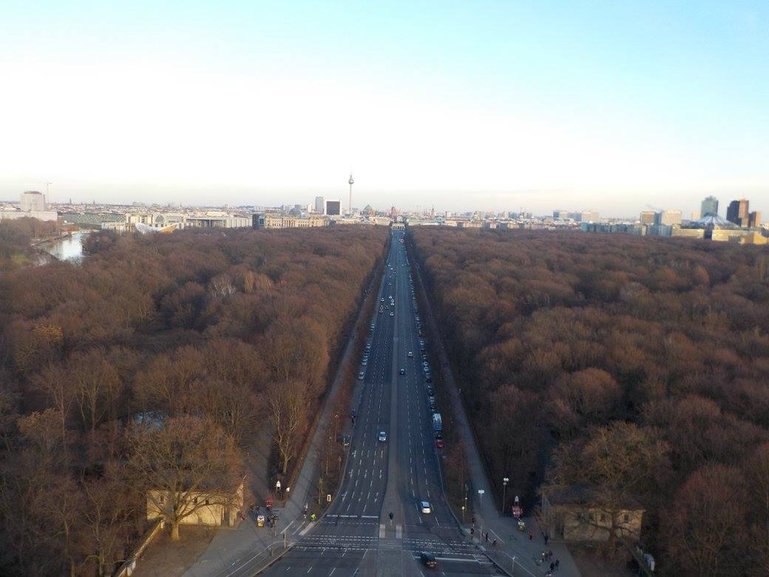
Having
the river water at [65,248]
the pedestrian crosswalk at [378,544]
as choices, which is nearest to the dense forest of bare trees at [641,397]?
the pedestrian crosswalk at [378,544]

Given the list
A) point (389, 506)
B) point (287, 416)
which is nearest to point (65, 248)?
point (287, 416)

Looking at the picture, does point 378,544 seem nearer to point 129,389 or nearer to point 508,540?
point 508,540

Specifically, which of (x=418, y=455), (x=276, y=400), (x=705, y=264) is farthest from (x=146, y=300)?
(x=705, y=264)

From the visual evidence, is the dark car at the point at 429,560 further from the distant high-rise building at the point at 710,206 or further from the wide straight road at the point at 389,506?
the distant high-rise building at the point at 710,206

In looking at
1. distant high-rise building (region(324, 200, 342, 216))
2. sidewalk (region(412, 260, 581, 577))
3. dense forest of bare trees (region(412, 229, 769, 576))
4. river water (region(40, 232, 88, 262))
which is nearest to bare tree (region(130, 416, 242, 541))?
sidewalk (region(412, 260, 581, 577))

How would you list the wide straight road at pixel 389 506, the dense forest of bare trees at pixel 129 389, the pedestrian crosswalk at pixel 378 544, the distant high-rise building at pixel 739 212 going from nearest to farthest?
the dense forest of bare trees at pixel 129 389 < the wide straight road at pixel 389 506 < the pedestrian crosswalk at pixel 378 544 < the distant high-rise building at pixel 739 212

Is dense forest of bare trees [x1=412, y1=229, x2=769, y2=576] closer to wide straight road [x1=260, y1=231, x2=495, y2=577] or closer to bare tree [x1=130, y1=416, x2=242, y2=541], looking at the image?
wide straight road [x1=260, y1=231, x2=495, y2=577]

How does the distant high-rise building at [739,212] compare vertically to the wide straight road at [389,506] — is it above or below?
above

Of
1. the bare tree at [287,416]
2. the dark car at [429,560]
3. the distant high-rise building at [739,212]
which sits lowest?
the dark car at [429,560]
